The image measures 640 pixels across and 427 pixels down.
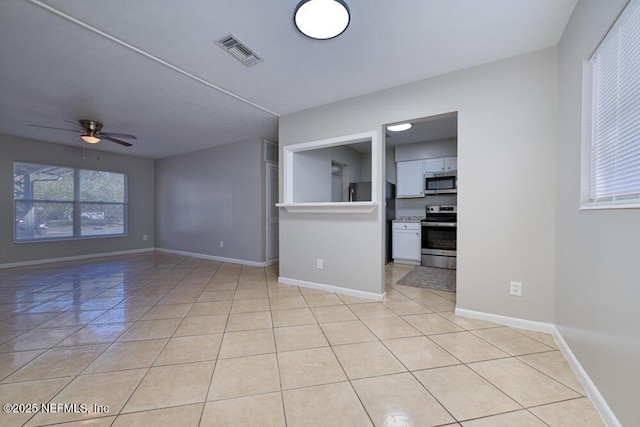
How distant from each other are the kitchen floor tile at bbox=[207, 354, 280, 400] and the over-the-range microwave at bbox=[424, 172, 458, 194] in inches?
171

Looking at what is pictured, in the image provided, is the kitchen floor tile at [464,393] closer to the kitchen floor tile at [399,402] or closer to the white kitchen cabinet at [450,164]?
the kitchen floor tile at [399,402]

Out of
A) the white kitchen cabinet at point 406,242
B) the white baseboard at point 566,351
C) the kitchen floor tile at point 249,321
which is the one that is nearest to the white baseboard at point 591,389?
the white baseboard at point 566,351

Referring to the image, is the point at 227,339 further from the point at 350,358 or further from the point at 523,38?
the point at 523,38

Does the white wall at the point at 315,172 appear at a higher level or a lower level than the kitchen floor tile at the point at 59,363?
higher

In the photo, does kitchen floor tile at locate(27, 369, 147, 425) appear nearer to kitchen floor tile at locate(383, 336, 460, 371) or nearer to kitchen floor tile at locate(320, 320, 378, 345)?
kitchen floor tile at locate(320, 320, 378, 345)

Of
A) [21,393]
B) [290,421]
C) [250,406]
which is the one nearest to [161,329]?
[21,393]

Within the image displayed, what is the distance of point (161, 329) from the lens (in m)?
2.12

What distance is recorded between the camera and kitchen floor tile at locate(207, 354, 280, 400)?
54.2 inches

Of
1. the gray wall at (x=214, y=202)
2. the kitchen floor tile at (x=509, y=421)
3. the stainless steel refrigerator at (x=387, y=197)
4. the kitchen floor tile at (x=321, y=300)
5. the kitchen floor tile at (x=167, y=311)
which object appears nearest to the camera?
the kitchen floor tile at (x=509, y=421)

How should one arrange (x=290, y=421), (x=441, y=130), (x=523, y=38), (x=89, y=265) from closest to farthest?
(x=290, y=421)
(x=523, y=38)
(x=441, y=130)
(x=89, y=265)

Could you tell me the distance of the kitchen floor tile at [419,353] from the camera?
1.62 metres

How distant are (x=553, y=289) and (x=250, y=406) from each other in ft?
8.05

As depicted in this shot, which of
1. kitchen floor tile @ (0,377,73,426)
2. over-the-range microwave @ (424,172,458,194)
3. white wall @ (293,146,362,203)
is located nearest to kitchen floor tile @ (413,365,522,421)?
kitchen floor tile @ (0,377,73,426)

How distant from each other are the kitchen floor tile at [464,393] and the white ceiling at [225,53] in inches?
95.0
